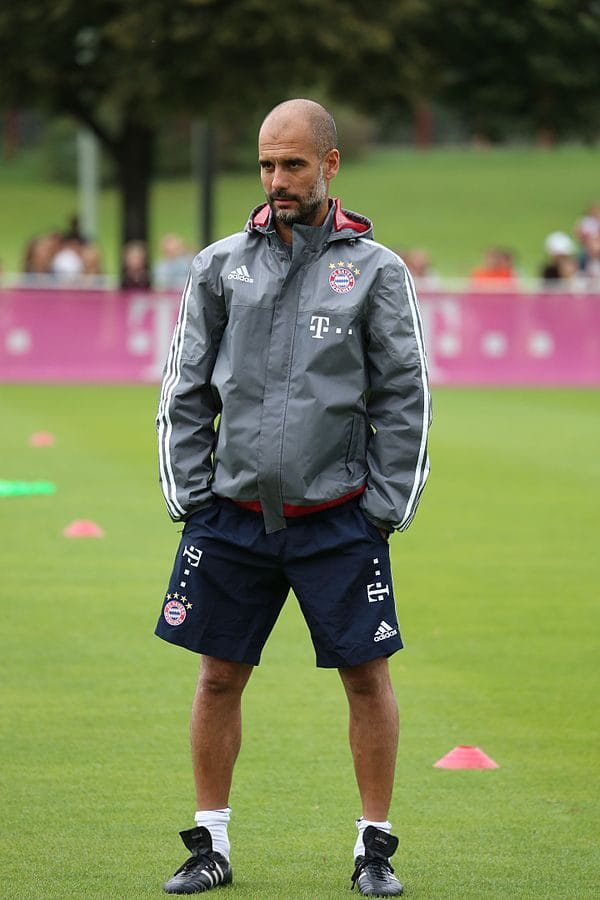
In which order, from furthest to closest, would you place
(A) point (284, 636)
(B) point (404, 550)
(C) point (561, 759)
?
(B) point (404, 550), (A) point (284, 636), (C) point (561, 759)

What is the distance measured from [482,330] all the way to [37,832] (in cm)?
1789

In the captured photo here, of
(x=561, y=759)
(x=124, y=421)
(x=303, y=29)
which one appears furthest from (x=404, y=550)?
(x=303, y=29)

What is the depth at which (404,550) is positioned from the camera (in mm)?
10766

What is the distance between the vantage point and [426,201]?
59.8 meters

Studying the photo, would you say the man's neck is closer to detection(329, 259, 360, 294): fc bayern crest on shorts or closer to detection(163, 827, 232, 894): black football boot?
detection(329, 259, 360, 294): fc bayern crest on shorts

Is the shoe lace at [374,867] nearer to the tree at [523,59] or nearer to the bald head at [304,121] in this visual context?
the bald head at [304,121]

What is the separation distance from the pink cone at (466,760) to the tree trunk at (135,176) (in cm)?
2342

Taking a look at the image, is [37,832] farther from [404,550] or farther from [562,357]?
[562,357]

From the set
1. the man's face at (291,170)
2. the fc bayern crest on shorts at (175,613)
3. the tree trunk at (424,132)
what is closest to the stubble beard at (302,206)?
the man's face at (291,170)

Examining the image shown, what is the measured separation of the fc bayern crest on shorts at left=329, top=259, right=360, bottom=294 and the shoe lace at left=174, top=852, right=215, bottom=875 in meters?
1.60

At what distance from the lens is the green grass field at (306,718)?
5.21 m

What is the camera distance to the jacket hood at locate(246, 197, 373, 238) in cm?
488

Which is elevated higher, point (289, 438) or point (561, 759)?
point (289, 438)

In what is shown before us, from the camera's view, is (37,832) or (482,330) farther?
(482,330)
